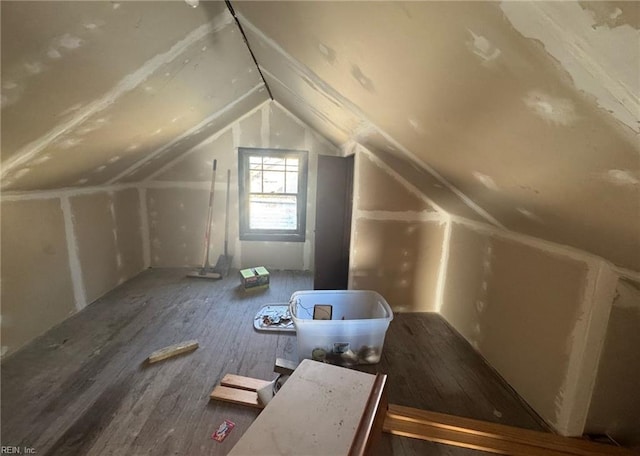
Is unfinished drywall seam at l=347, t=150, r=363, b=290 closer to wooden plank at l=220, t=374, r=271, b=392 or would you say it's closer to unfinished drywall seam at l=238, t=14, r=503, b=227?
unfinished drywall seam at l=238, t=14, r=503, b=227

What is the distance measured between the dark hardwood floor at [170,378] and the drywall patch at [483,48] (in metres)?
1.77

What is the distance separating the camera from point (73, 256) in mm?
2729

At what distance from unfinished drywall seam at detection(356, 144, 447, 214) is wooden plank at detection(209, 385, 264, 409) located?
6.81 ft

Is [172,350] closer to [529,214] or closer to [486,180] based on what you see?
[486,180]

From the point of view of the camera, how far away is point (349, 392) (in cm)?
126

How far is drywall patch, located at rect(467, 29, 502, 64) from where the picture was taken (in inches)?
28.7

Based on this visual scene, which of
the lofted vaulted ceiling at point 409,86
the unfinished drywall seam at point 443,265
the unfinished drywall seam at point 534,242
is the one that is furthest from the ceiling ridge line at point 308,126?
the unfinished drywall seam at point 534,242

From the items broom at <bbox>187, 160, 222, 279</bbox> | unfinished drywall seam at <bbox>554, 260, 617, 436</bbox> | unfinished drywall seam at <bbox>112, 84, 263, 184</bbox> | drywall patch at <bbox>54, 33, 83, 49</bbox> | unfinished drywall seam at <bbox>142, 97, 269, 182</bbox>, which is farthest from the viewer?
unfinished drywall seam at <bbox>142, 97, 269, 182</bbox>

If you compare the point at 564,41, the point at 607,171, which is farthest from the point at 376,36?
the point at 607,171

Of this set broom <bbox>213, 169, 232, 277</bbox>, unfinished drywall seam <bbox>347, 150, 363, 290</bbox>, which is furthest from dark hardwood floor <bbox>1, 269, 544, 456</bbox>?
broom <bbox>213, 169, 232, 277</bbox>

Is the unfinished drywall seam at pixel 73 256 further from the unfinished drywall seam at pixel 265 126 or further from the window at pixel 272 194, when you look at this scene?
the unfinished drywall seam at pixel 265 126

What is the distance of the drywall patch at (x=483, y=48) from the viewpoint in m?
0.73

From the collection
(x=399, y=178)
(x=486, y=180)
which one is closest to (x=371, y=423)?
(x=486, y=180)

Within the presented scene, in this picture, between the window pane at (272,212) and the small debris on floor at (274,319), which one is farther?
the window pane at (272,212)
